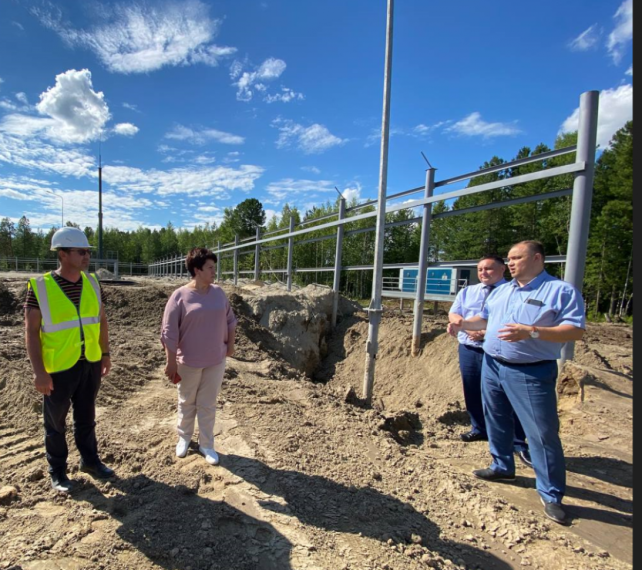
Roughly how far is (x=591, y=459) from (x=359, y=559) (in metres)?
2.53

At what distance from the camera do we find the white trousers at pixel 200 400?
9.51 feet

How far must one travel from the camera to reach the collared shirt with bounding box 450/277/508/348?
11.9 feet

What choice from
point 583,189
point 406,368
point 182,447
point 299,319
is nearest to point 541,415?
point 583,189

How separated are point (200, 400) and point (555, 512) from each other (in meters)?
2.61

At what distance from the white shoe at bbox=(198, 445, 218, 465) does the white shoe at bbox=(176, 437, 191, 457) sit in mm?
110

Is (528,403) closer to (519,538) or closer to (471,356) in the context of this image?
(519,538)

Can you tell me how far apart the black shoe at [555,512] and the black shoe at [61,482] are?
3.19m

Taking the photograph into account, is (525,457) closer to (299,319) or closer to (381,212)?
(381,212)

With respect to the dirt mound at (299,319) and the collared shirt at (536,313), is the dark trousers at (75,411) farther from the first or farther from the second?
the dirt mound at (299,319)

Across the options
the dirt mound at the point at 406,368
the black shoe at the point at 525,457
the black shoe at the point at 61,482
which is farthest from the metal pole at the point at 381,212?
the black shoe at the point at 61,482

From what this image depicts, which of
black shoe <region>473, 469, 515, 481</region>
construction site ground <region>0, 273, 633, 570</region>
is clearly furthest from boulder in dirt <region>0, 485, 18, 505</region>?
black shoe <region>473, 469, 515, 481</region>

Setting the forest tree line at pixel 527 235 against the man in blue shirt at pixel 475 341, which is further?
the forest tree line at pixel 527 235

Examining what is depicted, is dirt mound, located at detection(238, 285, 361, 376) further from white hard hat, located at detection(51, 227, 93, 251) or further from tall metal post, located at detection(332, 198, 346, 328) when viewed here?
white hard hat, located at detection(51, 227, 93, 251)

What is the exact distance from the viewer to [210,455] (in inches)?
112
